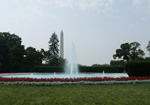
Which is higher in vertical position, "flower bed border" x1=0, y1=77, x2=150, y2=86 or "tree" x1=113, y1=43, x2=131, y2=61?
"tree" x1=113, y1=43, x2=131, y2=61

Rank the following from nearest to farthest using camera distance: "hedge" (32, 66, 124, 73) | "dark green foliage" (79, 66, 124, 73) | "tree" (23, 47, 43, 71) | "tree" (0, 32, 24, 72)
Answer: "tree" (0, 32, 24, 72), "dark green foliage" (79, 66, 124, 73), "hedge" (32, 66, 124, 73), "tree" (23, 47, 43, 71)

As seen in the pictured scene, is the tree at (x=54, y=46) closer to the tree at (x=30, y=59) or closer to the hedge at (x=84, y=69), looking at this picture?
the tree at (x=30, y=59)

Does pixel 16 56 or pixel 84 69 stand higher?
pixel 16 56

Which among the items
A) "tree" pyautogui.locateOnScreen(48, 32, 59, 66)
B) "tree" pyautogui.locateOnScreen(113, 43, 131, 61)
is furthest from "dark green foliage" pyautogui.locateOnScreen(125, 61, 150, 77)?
"tree" pyautogui.locateOnScreen(48, 32, 59, 66)

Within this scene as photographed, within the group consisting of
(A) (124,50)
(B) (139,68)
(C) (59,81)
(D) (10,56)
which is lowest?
(C) (59,81)

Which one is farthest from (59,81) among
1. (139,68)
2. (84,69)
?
(84,69)

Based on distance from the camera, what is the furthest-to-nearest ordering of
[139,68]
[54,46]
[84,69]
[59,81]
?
[54,46] < [84,69] < [139,68] < [59,81]

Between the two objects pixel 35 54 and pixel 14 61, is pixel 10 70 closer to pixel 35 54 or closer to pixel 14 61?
pixel 14 61

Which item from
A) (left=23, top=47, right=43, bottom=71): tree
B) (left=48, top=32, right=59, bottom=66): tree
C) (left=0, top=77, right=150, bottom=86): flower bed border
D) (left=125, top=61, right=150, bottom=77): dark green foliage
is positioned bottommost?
(left=0, top=77, right=150, bottom=86): flower bed border

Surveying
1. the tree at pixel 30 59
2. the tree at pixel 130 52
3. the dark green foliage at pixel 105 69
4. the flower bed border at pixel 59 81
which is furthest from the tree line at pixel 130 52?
the flower bed border at pixel 59 81

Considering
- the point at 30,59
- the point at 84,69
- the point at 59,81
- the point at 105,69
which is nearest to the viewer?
the point at 59,81

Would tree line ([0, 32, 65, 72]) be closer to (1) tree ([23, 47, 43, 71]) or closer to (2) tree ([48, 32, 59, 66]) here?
(1) tree ([23, 47, 43, 71])

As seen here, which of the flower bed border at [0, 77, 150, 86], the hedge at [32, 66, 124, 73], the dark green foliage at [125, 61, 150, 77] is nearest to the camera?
the flower bed border at [0, 77, 150, 86]

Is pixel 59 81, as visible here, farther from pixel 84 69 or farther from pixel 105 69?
pixel 105 69
